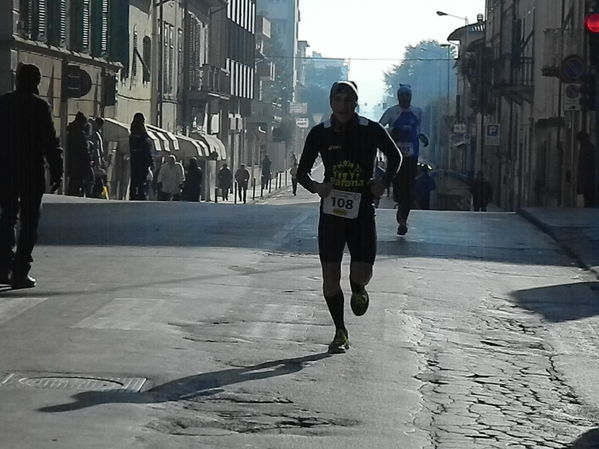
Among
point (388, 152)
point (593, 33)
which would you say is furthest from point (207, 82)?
point (388, 152)

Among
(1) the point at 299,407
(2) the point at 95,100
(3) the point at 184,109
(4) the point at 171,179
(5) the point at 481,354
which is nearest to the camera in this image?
(1) the point at 299,407

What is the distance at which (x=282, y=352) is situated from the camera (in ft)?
33.2

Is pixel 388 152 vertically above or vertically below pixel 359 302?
above

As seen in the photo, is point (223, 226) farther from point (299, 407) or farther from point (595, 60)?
point (299, 407)

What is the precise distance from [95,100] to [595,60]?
76.4 feet

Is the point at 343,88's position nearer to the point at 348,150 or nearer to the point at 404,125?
the point at 348,150

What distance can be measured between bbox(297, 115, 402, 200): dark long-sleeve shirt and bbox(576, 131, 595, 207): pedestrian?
21924mm

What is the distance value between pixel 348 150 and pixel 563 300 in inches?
176

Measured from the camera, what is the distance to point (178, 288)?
1336cm

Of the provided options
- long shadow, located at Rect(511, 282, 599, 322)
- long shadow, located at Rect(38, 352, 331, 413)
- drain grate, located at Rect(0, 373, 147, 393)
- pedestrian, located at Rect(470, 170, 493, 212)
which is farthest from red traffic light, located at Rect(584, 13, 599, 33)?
pedestrian, located at Rect(470, 170, 493, 212)

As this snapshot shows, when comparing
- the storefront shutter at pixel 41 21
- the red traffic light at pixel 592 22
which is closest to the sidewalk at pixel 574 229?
the red traffic light at pixel 592 22

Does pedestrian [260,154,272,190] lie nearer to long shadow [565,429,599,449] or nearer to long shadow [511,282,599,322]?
long shadow [511,282,599,322]

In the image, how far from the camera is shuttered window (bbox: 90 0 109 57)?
45281 mm

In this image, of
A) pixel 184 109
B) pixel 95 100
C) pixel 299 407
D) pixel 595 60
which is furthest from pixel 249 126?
pixel 299 407
